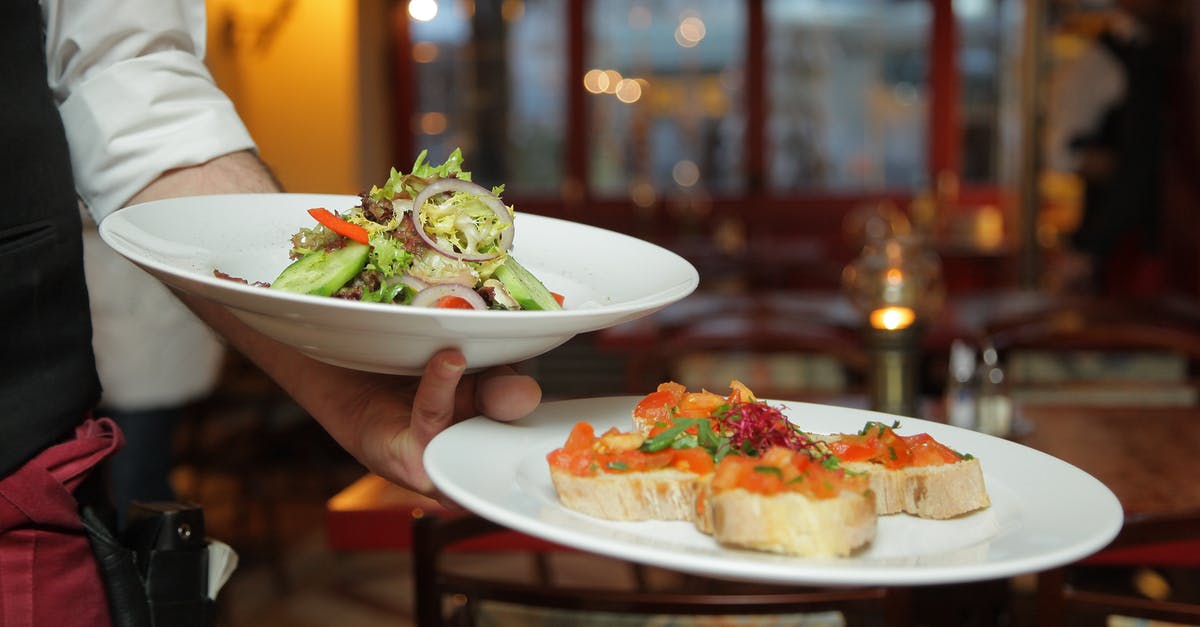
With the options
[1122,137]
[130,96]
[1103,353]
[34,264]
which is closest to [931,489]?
[34,264]

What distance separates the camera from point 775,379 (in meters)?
3.75

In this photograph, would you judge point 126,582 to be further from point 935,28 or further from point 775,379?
point 935,28

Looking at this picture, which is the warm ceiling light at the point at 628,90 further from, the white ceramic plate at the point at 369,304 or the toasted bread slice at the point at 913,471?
the toasted bread slice at the point at 913,471

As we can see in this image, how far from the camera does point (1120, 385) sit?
9.70ft

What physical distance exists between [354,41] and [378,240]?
635 centimetres

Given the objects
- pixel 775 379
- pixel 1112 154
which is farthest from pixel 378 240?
pixel 1112 154

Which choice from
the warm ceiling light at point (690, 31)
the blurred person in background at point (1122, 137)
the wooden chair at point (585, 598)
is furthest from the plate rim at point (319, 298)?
the warm ceiling light at point (690, 31)

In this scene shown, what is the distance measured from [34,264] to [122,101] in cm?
24

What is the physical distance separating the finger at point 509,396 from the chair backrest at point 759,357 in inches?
60.1

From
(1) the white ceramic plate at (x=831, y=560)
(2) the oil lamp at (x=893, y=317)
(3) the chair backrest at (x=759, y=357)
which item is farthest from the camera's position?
(3) the chair backrest at (x=759, y=357)

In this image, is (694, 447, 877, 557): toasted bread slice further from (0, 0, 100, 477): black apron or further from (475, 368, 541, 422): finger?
(0, 0, 100, 477): black apron

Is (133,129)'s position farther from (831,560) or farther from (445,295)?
(831,560)

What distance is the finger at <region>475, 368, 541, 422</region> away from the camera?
2.95 ft

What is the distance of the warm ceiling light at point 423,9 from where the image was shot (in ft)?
28.1
